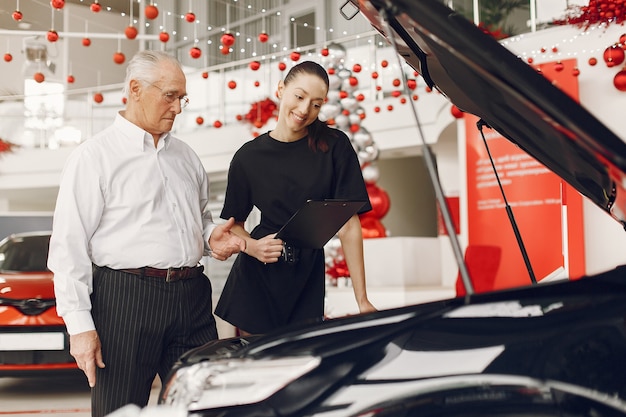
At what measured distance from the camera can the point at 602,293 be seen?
97cm

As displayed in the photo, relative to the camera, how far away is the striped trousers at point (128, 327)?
6.00 feet

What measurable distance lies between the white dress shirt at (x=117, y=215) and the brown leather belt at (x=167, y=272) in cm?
1

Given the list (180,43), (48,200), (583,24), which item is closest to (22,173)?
(48,200)

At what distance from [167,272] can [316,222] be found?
405 millimetres

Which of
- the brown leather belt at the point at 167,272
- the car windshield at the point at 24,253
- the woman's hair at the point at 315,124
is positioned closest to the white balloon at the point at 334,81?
the car windshield at the point at 24,253

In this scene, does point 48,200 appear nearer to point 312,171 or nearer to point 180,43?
point 180,43

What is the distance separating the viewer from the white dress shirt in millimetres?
1768

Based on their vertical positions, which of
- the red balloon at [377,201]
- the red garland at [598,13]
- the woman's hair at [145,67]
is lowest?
the red balloon at [377,201]

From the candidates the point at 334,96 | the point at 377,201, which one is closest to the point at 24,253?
the point at 334,96

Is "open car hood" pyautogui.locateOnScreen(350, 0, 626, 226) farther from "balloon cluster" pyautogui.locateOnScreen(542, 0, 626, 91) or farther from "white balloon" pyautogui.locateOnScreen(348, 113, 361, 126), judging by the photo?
"white balloon" pyautogui.locateOnScreen(348, 113, 361, 126)

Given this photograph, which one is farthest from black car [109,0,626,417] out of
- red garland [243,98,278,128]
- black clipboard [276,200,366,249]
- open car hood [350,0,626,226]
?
red garland [243,98,278,128]

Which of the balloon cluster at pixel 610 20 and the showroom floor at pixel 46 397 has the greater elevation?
the balloon cluster at pixel 610 20

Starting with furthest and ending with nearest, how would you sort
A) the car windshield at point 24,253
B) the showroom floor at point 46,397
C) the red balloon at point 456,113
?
the red balloon at point 456,113, the car windshield at point 24,253, the showroom floor at point 46,397

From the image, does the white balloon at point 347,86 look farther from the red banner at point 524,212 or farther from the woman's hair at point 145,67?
the woman's hair at point 145,67
